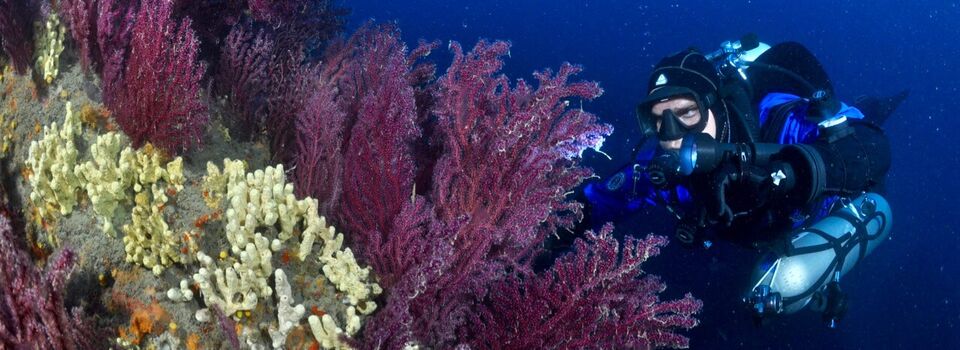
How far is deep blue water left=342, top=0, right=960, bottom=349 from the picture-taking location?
1203 cm

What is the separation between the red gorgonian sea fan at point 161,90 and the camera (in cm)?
A: 283

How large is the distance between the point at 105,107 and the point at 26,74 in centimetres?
87

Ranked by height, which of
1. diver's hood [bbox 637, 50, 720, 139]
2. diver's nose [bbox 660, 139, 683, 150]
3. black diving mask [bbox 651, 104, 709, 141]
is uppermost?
diver's hood [bbox 637, 50, 720, 139]

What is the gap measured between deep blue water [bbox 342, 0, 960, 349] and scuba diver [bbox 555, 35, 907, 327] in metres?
2.43

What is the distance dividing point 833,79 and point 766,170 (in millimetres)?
49884

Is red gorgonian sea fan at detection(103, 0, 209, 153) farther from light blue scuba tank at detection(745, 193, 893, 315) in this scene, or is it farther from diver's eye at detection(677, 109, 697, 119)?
light blue scuba tank at detection(745, 193, 893, 315)

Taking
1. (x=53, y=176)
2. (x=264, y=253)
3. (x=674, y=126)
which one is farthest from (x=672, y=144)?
(x=53, y=176)

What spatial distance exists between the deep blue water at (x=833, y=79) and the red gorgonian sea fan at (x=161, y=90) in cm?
168

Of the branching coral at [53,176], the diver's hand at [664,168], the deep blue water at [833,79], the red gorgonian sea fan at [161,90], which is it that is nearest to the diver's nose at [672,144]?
the diver's hand at [664,168]

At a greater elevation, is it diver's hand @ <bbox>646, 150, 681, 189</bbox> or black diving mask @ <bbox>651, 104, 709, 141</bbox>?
black diving mask @ <bbox>651, 104, 709, 141</bbox>

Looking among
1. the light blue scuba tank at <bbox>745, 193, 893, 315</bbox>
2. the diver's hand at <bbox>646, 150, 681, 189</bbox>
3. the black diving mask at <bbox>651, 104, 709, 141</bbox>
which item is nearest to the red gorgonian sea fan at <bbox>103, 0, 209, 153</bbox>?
the diver's hand at <bbox>646, 150, 681, 189</bbox>

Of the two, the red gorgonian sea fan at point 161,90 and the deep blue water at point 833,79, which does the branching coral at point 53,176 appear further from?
the deep blue water at point 833,79

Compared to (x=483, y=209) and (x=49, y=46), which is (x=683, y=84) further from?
(x=49, y=46)

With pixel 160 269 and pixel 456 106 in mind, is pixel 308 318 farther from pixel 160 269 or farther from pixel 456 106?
pixel 456 106
